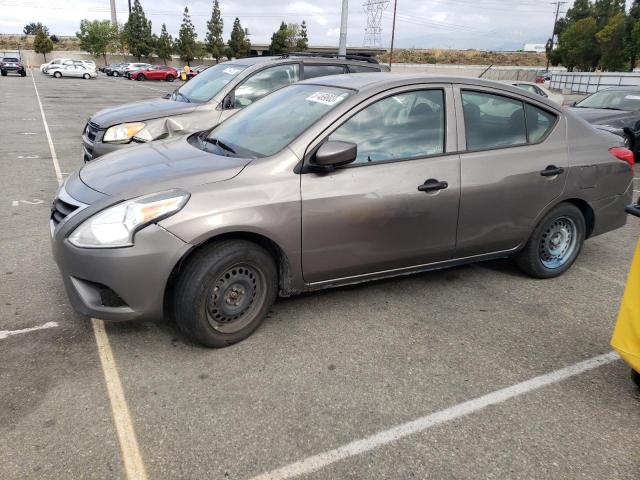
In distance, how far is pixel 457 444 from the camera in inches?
97.3

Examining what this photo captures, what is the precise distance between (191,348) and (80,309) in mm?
685

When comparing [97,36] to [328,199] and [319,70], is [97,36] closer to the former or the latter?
[319,70]

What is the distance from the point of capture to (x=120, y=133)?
237 inches

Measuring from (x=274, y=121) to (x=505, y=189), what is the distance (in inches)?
71.2

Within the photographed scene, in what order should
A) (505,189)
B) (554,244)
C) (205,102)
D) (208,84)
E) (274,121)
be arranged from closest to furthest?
(274,121) → (505,189) → (554,244) → (205,102) → (208,84)

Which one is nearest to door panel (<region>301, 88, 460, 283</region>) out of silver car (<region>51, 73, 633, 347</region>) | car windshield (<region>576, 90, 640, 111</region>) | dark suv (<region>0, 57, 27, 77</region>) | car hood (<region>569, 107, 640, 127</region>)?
silver car (<region>51, 73, 633, 347</region>)

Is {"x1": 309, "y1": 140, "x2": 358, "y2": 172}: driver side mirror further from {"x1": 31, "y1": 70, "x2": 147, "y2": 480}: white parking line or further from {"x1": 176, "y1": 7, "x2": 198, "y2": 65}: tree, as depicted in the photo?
{"x1": 176, "y1": 7, "x2": 198, "y2": 65}: tree

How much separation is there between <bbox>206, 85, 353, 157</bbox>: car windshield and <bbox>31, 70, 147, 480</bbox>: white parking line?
4.80ft

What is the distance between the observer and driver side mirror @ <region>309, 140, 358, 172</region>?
124 inches

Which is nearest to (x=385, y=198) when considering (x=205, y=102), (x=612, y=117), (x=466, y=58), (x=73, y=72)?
(x=205, y=102)

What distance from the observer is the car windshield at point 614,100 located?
36.2 feet

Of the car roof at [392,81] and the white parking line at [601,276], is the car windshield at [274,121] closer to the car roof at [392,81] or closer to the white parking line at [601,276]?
the car roof at [392,81]

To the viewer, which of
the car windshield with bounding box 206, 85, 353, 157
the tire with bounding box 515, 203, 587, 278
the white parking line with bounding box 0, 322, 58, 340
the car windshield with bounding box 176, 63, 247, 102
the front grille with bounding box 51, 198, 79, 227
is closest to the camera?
the front grille with bounding box 51, 198, 79, 227

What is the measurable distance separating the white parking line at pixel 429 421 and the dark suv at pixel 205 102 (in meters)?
4.22
